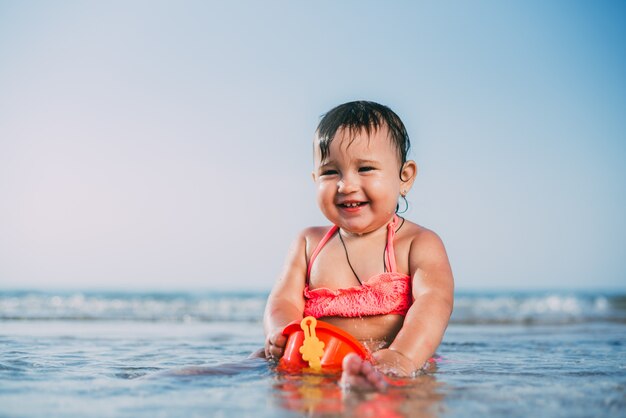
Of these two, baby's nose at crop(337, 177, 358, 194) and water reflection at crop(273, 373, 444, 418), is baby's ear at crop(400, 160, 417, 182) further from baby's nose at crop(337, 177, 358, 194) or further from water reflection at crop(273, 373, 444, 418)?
water reflection at crop(273, 373, 444, 418)

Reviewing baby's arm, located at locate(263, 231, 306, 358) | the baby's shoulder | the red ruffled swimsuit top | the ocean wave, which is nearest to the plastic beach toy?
baby's arm, located at locate(263, 231, 306, 358)

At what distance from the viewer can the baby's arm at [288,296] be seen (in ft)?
9.84

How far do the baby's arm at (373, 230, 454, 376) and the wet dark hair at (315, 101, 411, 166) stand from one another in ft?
1.54

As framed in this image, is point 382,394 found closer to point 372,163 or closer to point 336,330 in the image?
point 336,330

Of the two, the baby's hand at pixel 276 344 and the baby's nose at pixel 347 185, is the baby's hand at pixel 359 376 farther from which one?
the baby's nose at pixel 347 185

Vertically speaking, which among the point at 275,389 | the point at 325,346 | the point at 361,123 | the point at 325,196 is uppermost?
the point at 361,123

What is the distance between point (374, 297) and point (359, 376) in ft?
3.31

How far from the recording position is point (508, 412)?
183 centimetres

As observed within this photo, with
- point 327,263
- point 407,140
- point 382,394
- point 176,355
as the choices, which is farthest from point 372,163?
point 176,355

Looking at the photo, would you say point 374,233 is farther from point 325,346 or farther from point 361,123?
point 325,346

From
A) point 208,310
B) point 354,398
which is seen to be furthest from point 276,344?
point 208,310

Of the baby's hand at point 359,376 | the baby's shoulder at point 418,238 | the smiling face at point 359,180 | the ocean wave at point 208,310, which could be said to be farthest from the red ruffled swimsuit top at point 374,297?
the ocean wave at point 208,310

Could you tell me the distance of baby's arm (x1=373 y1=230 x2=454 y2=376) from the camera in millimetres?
2553

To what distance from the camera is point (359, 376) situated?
2.07 m
